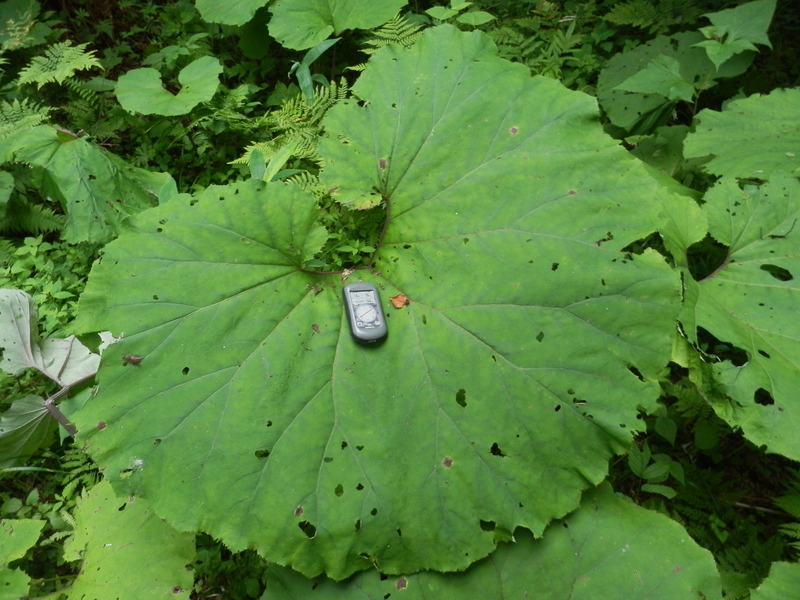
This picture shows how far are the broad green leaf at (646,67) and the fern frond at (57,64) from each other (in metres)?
2.96

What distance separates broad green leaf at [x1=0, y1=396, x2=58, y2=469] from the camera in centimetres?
229

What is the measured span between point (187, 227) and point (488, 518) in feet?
4.68

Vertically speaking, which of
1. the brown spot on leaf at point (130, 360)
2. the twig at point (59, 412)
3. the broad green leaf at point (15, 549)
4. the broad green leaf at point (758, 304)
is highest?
the brown spot on leaf at point (130, 360)

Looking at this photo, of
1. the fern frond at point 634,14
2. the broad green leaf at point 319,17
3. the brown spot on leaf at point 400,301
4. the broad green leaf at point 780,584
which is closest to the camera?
the broad green leaf at point 780,584

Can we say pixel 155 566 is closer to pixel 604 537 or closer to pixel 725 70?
pixel 604 537

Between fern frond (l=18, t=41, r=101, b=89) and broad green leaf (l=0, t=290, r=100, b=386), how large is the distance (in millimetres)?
1334

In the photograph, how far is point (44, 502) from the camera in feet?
7.97

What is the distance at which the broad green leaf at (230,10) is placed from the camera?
9.87 feet

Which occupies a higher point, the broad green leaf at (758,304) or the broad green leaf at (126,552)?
the broad green leaf at (758,304)

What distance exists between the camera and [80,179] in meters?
2.69

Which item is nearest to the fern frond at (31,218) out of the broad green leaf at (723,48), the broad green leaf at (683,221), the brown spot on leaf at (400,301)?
the brown spot on leaf at (400,301)

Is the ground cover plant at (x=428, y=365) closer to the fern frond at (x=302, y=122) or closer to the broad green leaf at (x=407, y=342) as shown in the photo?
the broad green leaf at (x=407, y=342)

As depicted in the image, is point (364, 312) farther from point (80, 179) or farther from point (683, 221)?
point (80, 179)

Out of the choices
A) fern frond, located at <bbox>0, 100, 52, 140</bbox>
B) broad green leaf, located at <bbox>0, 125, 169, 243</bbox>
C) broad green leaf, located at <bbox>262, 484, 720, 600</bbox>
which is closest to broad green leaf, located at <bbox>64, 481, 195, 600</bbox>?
broad green leaf, located at <bbox>262, 484, 720, 600</bbox>
